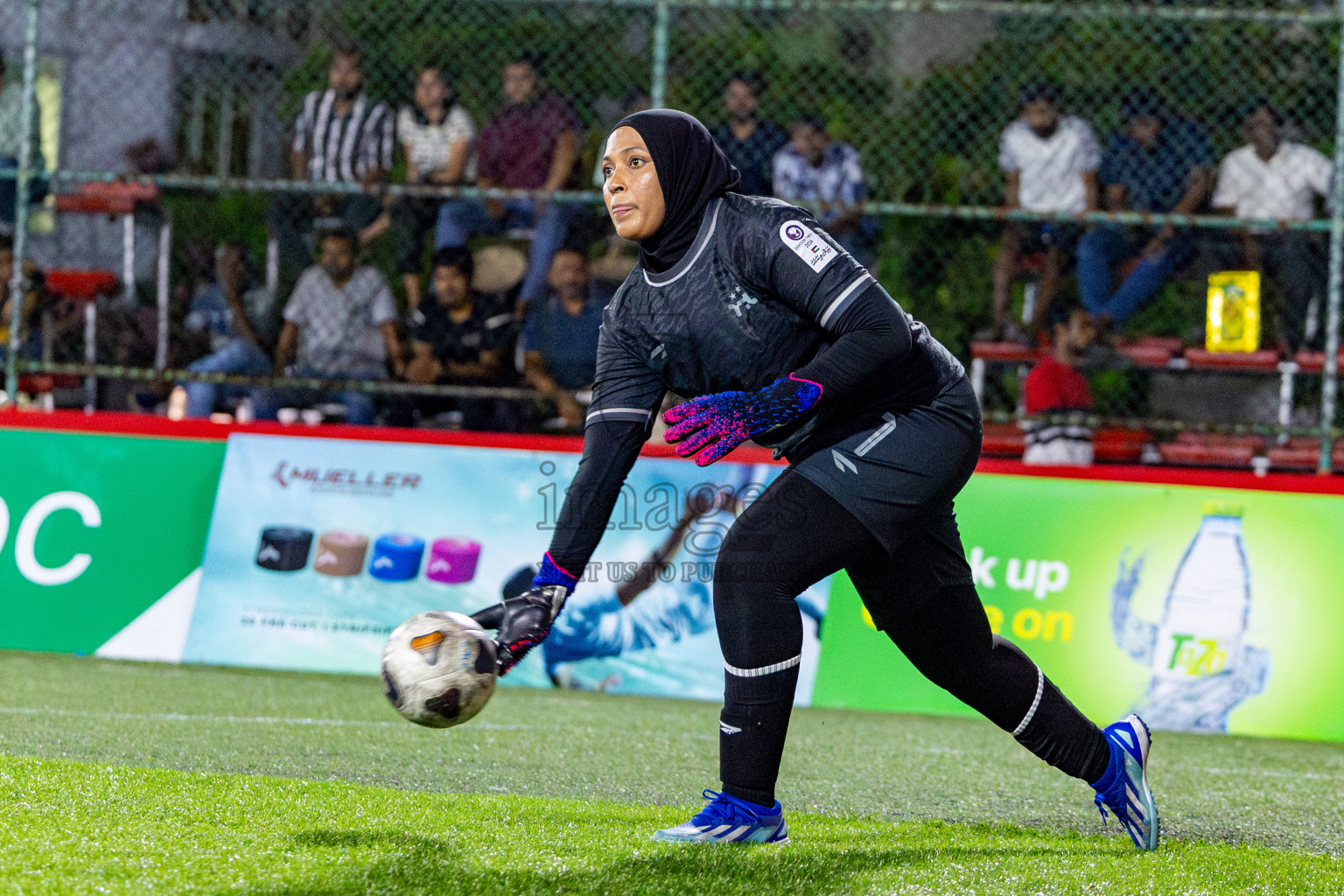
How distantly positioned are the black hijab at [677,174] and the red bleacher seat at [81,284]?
278 inches

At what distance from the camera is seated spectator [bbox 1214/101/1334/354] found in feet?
28.7

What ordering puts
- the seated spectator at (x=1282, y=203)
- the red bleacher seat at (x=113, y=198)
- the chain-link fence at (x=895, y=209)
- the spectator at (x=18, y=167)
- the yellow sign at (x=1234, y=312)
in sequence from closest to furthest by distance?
the spectator at (x=18, y=167)
the chain-link fence at (x=895, y=209)
the yellow sign at (x=1234, y=312)
the seated spectator at (x=1282, y=203)
the red bleacher seat at (x=113, y=198)

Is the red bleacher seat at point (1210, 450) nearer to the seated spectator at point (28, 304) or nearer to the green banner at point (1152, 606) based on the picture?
the green banner at point (1152, 606)

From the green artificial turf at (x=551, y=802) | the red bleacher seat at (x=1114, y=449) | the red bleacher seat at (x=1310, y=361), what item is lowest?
the green artificial turf at (x=551, y=802)

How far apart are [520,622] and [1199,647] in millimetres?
4062

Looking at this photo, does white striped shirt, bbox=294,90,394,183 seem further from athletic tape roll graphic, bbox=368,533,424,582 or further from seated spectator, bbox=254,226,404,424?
athletic tape roll graphic, bbox=368,533,424,582

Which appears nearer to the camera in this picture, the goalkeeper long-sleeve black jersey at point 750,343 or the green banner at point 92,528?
the goalkeeper long-sleeve black jersey at point 750,343

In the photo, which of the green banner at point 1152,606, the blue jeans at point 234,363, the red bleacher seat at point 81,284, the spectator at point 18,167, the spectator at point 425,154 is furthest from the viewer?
the red bleacher seat at point 81,284

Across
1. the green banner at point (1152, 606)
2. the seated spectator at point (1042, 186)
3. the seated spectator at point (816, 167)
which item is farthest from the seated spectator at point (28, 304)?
the seated spectator at point (1042, 186)

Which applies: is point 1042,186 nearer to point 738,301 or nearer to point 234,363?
point 234,363

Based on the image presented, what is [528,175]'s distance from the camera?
29.2 ft

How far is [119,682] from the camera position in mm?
6453

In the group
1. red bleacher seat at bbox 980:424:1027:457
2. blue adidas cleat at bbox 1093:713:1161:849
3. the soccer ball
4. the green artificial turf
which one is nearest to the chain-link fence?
red bleacher seat at bbox 980:424:1027:457

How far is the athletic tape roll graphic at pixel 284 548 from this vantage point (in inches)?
279
